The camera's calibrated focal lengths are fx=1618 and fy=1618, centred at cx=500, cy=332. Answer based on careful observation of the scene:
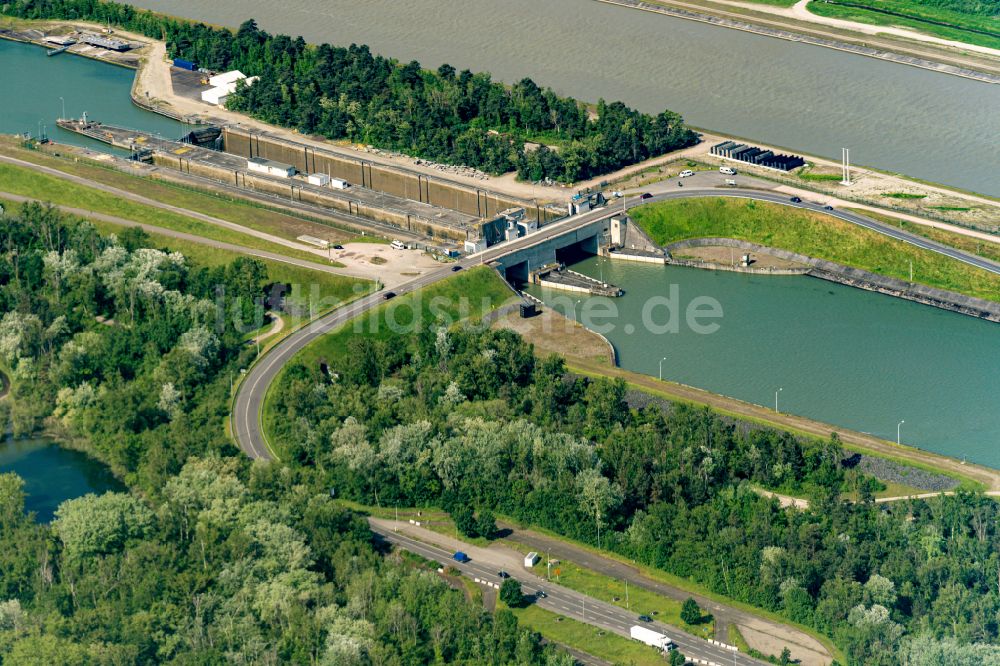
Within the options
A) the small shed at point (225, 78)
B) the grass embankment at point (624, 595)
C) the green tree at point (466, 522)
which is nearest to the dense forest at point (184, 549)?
the green tree at point (466, 522)

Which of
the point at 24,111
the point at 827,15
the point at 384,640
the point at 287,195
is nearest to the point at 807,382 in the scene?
the point at 384,640

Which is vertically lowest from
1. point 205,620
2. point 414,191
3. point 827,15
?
point 205,620

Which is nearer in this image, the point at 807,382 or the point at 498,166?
the point at 807,382

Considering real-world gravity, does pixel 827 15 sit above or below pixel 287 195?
above

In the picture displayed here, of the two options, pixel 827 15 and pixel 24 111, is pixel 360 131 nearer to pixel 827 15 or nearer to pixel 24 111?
pixel 24 111

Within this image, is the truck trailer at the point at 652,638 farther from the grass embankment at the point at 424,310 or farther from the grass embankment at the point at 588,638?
Answer: the grass embankment at the point at 424,310

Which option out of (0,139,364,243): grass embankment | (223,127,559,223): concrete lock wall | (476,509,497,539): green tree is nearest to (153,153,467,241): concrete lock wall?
(0,139,364,243): grass embankment
